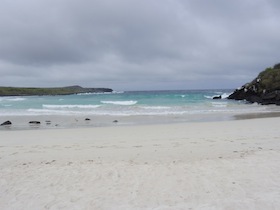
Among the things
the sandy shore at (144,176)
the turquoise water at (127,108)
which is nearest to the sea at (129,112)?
the turquoise water at (127,108)

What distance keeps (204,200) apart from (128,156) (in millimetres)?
3497

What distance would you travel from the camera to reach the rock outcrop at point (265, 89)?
118 feet

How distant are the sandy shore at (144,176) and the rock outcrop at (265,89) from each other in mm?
28531

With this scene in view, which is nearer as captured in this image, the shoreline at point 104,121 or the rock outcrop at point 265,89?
the shoreline at point 104,121

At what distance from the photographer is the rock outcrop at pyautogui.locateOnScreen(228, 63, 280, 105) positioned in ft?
118

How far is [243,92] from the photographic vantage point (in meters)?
48.4

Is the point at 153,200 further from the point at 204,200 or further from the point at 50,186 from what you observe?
the point at 50,186

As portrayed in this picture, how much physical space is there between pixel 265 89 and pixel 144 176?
124 feet

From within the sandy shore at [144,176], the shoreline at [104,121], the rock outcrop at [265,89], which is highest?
the rock outcrop at [265,89]

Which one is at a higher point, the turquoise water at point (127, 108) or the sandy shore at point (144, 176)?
the sandy shore at point (144, 176)

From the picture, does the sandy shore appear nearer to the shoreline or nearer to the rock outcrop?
the shoreline

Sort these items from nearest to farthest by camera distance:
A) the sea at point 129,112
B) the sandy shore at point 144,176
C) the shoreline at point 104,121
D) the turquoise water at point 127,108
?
the sandy shore at point 144,176
the shoreline at point 104,121
the sea at point 129,112
the turquoise water at point 127,108

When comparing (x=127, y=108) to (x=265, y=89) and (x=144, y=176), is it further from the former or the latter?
(x=144, y=176)

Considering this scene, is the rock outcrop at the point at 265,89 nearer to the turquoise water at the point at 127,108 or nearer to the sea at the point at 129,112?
the sea at the point at 129,112
